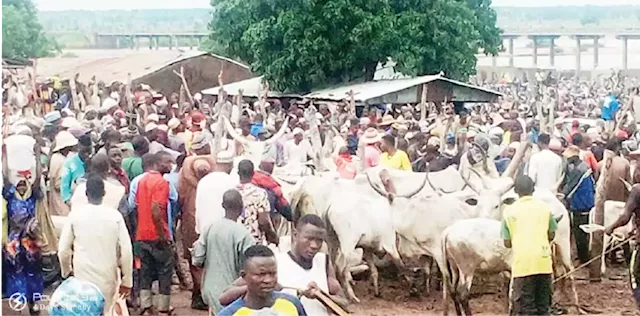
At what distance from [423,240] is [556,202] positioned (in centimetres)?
105

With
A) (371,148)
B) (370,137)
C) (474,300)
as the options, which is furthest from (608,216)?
(370,137)

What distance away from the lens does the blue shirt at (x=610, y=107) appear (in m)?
11.5

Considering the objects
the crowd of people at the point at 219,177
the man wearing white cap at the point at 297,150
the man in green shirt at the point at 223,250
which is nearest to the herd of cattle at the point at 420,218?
the crowd of people at the point at 219,177

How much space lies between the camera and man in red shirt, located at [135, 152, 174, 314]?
23.3 ft

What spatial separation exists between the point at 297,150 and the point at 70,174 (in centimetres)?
260

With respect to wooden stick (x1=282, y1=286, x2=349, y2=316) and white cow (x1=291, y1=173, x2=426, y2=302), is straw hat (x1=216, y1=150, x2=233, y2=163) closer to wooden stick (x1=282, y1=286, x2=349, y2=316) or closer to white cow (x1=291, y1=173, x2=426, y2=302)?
white cow (x1=291, y1=173, x2=426, y2=302)

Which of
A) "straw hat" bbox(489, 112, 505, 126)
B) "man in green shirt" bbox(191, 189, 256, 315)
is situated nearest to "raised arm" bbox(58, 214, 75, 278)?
"man in green shirt" bbox(191, 189, 256, 315)

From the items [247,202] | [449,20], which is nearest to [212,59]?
[449,20]

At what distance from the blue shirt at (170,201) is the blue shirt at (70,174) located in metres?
0.57

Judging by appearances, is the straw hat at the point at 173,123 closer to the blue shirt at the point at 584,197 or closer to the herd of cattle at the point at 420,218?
the herd of cattle at the point at 420,218

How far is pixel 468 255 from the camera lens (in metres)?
7.45

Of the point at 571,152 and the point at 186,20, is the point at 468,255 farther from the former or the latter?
the point at 186,20

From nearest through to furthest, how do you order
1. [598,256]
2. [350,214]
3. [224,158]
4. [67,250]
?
1. [67,250]
2. [224,158]
3. [350,214]
4. [598,256]

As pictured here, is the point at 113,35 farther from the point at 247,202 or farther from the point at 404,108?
the point at 247,202
